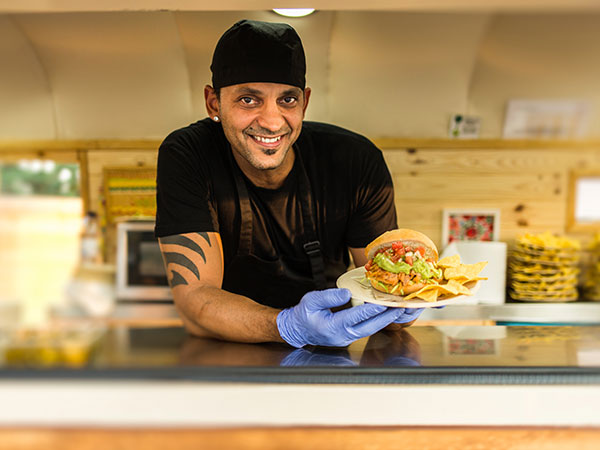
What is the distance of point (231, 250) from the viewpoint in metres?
1.56

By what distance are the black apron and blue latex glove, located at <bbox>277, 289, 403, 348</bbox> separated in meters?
0.29

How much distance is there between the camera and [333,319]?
1249 mm

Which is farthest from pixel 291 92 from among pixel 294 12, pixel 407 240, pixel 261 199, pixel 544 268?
pixel 544 268

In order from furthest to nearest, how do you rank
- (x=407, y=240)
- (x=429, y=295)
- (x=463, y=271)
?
(x=407, y=240), (x=463, y=271), (x=429, y=295)

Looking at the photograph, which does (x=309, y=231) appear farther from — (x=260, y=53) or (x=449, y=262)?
(x=260, y=53)

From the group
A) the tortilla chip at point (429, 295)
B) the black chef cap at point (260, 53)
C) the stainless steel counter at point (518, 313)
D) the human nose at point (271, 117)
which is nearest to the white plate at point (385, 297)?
the tortilla chip at point (429, 295)

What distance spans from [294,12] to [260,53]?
0.16 meters

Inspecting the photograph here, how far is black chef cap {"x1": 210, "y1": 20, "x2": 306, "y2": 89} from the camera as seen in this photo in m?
1.36

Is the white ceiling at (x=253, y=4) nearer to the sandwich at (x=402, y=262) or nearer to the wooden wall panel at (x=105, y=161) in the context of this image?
the wooden wall panel at (x=105, y=161)

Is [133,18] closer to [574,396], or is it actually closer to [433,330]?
[433,330]

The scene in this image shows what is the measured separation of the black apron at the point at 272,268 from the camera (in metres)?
1.54

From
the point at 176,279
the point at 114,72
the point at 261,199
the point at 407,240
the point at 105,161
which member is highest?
the point at 114,72

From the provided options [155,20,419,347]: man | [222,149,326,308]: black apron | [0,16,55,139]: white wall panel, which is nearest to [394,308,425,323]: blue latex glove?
[155,20,419,347]: man

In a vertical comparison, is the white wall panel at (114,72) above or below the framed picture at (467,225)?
above
